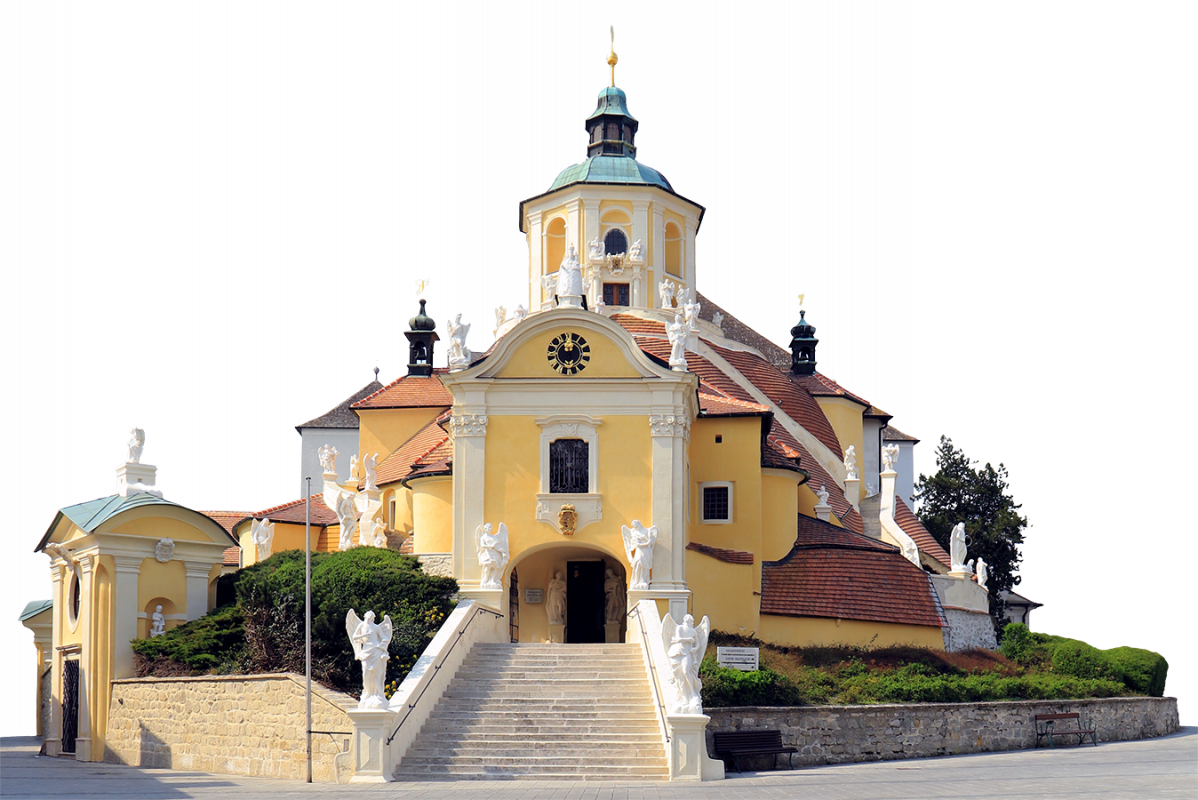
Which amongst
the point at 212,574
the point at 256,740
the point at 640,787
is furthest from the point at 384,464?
the point at 640,787

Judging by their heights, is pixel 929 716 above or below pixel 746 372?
below

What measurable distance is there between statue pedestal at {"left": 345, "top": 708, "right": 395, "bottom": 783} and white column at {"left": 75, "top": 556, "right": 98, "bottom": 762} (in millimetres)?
9686

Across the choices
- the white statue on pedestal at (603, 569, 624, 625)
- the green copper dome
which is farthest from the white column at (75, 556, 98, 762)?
the green copper dome

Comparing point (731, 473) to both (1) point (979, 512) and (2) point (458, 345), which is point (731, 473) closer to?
(2) point (458, 345)

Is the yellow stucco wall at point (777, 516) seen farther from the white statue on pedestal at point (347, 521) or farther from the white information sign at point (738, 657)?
the white statue on pedestal at point (347, 521)

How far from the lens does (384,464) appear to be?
146ft

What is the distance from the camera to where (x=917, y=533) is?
46.5m

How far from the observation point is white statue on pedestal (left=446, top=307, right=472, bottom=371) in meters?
36.5

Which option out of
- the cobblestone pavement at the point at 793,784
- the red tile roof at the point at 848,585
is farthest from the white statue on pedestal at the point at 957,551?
the cobblestone pavement at the point at 793,784

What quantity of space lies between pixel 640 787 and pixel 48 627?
2234 cm

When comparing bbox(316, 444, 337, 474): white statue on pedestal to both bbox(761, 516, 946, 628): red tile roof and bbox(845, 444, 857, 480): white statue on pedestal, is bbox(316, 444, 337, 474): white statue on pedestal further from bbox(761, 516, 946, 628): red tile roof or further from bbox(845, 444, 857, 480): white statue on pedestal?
bbox(845, 444, 857, 480): white statue on pedestal

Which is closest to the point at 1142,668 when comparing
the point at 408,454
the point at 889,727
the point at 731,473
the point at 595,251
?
the point at 889,727

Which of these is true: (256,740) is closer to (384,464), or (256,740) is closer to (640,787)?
(640,787)

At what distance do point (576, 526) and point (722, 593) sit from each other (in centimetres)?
407
